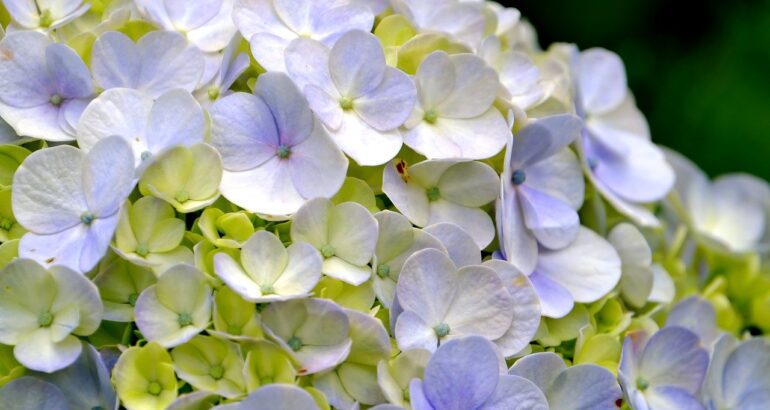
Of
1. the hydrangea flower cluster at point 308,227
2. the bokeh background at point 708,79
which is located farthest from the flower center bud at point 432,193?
the bokeh background at point 708,79

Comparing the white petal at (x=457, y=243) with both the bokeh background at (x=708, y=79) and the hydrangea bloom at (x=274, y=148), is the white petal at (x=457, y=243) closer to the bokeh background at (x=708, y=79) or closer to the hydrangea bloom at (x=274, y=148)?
the hydrangea bloom at (x=274, y=148)

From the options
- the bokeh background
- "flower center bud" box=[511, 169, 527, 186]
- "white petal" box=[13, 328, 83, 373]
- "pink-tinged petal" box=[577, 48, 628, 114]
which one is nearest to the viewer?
"white petal" box=[13, 328, 83, 373]

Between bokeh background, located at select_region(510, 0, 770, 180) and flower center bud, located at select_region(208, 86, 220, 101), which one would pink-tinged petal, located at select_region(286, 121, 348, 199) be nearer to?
flower center bud, located at select_region(208, 86, 220, 101)

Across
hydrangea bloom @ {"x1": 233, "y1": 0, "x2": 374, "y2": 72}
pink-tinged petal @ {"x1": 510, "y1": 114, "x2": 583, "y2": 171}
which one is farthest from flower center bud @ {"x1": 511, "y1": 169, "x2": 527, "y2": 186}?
hydrangea bloom @ {"x1": 233, "y1": 0, "x2": 374, "y2": 72}

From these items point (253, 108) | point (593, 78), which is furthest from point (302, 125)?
point (593, 78)

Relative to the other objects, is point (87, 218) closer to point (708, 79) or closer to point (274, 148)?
point (274, 148)

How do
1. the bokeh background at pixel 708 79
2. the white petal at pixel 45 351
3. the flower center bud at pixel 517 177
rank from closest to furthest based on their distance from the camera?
the white petal at pixel 45 351, the flower center bud at pixel 517 177, the bokeh background at pixel 708 79
